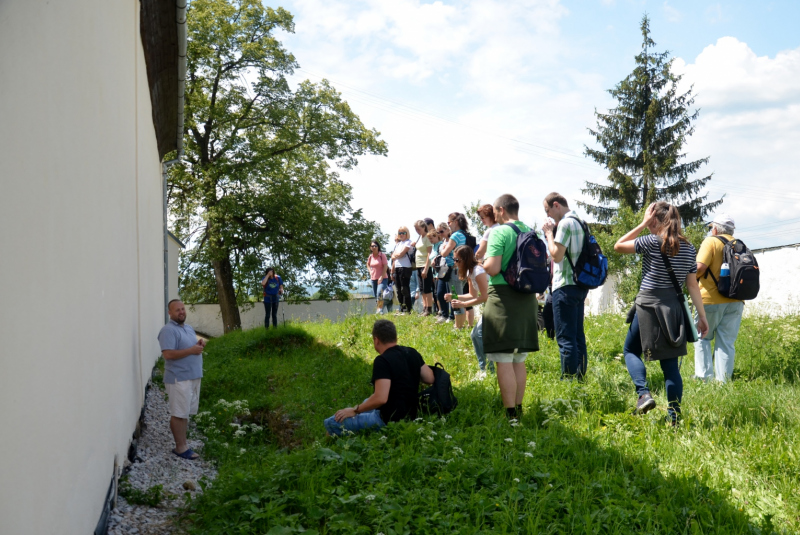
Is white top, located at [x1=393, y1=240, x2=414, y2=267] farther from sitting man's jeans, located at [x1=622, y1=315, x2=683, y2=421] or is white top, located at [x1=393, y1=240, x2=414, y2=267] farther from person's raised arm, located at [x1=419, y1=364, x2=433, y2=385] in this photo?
sitting man's jeans, located at [x1=622, y1=315, x2=683, y2=421]

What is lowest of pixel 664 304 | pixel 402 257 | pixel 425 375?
pixel 425 375

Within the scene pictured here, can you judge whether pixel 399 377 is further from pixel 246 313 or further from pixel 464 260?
pixel 246 313

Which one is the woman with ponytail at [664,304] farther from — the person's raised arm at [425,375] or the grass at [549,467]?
the person's raised arm at [425,375]

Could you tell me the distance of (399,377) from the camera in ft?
17.8

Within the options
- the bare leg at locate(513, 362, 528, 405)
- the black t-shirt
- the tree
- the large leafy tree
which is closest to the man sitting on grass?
the black t-shirt

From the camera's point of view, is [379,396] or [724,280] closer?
[379,396]

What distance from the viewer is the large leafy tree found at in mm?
21234

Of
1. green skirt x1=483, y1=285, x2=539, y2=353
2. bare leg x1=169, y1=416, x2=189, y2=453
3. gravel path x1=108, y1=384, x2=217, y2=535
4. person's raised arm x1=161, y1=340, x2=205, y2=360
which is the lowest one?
gravel path x1=108, y1=384, x2=217, y2=535

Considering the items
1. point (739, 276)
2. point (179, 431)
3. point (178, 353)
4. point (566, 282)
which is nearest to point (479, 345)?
point (566, 282)

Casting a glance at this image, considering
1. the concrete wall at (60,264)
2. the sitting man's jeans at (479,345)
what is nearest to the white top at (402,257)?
the sitting man's jeans at (479,345)

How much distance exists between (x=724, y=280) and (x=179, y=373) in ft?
20.2

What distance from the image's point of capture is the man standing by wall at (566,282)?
6.14m

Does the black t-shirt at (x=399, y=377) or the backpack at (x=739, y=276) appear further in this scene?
the backpack at (x=739, y=276)

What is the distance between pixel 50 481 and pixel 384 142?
74.1ft
